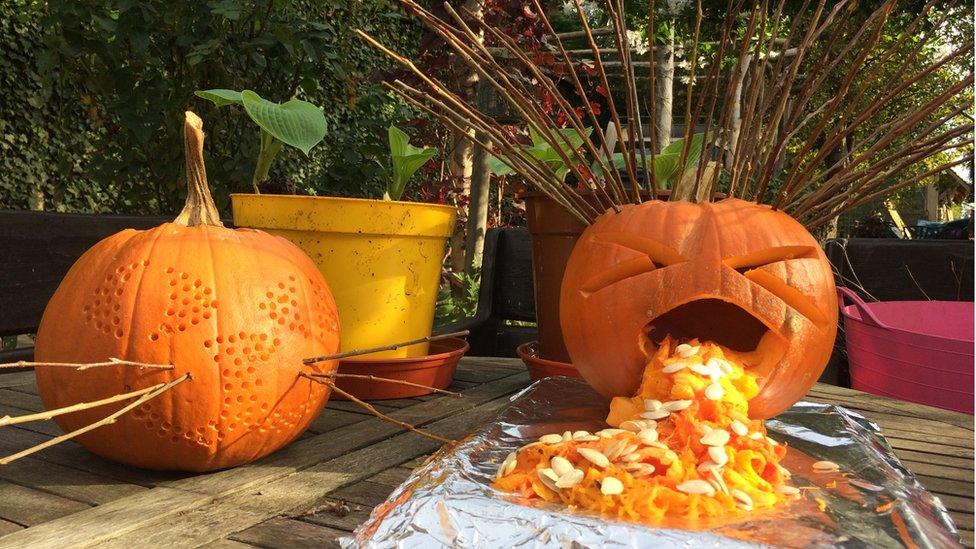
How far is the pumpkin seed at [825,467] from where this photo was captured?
2.48ft

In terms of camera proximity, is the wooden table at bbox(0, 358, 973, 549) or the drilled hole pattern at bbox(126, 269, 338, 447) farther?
the drilled hole pattern at bbox(126, 269, 338, 447)

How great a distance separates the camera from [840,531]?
584 mm

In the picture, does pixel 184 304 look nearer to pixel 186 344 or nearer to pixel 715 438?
pixel 186 344

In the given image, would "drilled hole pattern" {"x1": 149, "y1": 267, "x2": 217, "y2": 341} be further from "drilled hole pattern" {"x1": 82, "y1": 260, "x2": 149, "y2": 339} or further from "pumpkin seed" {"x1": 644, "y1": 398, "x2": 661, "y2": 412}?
"pumpkin seed" {"x1": 644, "y1": 398, "x2": 661, "y2": 412}

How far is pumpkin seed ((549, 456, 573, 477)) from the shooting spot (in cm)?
65

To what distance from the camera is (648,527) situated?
0.57 m

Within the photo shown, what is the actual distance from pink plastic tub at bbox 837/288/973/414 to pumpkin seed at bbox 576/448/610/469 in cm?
86

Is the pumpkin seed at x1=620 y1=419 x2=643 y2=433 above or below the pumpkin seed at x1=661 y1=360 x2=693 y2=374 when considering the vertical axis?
below

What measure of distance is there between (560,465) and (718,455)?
0.14 metres

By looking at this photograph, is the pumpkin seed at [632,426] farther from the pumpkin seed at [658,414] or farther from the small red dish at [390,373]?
the small red dish at [390,373]

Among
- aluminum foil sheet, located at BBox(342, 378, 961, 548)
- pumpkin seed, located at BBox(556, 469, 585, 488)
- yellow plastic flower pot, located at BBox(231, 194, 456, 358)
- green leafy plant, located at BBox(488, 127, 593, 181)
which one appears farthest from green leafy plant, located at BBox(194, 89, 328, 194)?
pumpkin seed, located at BBox(556, 469, 585, 488)

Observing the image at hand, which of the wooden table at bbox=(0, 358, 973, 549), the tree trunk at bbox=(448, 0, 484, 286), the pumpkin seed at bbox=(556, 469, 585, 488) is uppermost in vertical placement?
the tree trunk at bbox=(448, 0, 484, 286)

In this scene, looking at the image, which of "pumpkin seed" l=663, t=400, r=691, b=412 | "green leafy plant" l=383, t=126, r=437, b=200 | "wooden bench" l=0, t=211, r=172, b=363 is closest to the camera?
"pumpkin seed" l=663, t=400, r=691, b=412

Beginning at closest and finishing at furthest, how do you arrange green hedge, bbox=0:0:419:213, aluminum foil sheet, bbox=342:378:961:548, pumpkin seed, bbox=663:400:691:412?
aluminum foil sheet, bbox=342:378:961:548 < pumpkin seed, bbox=663:400:691:412 < green hedge, bbox=0:0:419:213
